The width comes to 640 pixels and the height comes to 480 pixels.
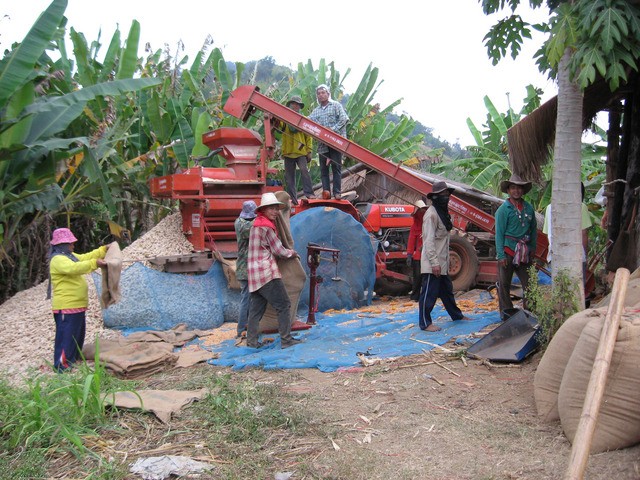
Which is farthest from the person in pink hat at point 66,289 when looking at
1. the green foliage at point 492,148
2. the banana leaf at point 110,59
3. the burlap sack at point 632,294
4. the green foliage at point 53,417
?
the green foliage at point 492,148

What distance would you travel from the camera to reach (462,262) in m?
9.10

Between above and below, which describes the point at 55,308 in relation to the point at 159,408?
above

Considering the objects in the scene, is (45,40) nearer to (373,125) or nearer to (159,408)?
(159,408)

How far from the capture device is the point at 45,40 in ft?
23.0

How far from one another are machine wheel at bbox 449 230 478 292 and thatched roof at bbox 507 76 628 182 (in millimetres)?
2084

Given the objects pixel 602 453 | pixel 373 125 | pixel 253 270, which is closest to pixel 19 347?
pixel 253 270

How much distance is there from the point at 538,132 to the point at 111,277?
17.8 ft

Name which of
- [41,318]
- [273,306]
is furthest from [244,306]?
[41,318]

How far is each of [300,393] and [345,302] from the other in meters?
3.76

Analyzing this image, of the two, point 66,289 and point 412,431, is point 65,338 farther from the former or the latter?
point 412,431

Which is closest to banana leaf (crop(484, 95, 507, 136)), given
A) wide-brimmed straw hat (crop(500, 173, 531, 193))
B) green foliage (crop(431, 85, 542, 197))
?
green foliage (crop(431, 85, 542, 197))

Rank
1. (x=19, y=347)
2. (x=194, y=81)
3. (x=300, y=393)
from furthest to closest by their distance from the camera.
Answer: (x=194, y=81)
(x=19, y=347)
(x=300, y=393)

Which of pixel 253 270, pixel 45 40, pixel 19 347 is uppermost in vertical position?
pixel 45 40

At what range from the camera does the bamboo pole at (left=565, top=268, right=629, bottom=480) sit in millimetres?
2398
